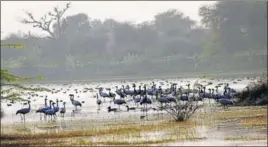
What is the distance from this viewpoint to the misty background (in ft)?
245

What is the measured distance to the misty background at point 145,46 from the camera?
74562mm

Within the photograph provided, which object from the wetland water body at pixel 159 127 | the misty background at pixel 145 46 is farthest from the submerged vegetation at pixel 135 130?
the misty background at pixel 145 46

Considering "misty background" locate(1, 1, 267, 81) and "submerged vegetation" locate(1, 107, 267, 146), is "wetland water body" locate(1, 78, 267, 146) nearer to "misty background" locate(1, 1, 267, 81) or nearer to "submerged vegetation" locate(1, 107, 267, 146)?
"submerged vegetation" locate(1, 107, 267, 146)

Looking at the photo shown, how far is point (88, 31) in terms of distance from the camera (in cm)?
9206

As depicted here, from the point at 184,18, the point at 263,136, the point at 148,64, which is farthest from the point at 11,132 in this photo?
the point at 184,18

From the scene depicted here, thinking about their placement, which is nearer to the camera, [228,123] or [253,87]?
[228,123]

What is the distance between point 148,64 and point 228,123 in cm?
5811

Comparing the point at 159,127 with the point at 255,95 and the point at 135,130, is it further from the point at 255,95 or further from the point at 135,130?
the point at 255,95

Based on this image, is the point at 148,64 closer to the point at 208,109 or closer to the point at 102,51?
the point at 102,51

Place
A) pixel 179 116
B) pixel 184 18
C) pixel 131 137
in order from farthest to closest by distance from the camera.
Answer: pixel 184 18, pixel 179 116, pixel 131 137

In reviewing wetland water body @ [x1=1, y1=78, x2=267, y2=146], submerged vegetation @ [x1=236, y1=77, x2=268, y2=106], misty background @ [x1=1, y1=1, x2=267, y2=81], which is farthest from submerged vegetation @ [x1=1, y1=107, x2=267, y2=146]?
misty background @ [x1=1, y1=1, x2=267, y2=81]

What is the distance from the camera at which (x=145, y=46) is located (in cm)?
8544

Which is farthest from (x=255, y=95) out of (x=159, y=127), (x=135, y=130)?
(x=135, y=130)

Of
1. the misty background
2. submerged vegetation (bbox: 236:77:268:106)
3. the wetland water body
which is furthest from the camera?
the misty background
